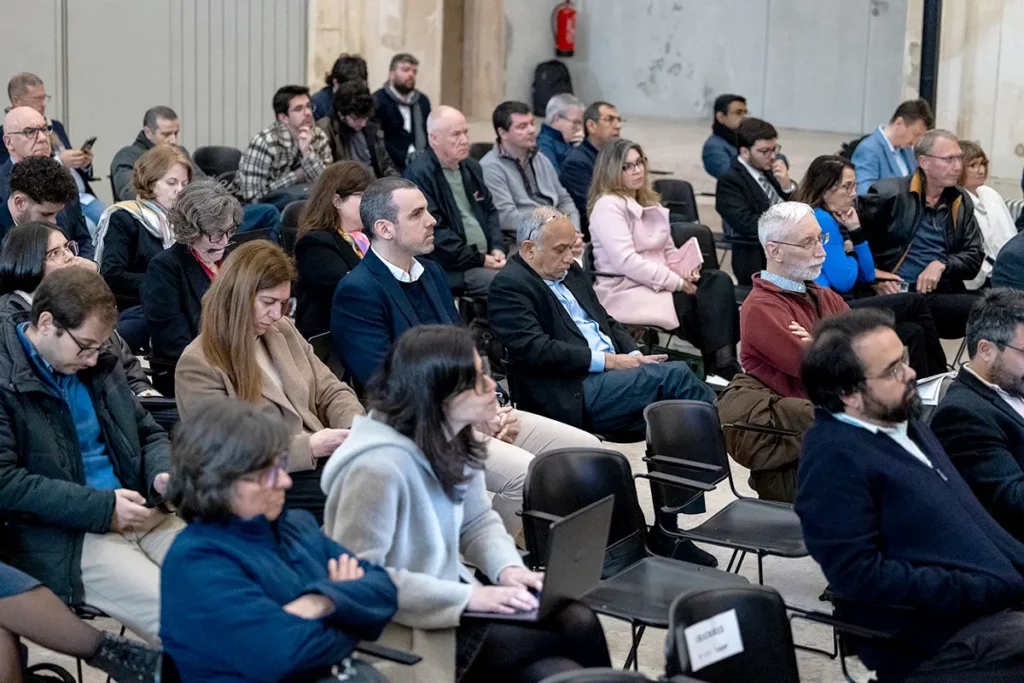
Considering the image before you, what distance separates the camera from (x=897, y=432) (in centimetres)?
320

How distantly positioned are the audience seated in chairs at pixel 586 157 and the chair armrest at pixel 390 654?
5.33 meters

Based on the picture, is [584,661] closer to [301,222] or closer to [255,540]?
[255,540]

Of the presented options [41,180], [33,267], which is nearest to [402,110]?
[41,180]

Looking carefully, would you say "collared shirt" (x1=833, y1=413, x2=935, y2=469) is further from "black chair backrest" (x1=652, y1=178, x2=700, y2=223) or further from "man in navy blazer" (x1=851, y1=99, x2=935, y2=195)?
"man in navy blazer" (x1=851, y1=99, x2=935, y2=195)

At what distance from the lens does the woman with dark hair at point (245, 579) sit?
248 centimetres

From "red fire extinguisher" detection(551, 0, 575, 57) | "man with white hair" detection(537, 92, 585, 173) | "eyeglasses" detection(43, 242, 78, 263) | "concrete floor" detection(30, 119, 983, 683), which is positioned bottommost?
"concrete floor" detection(30, 119, 983, 683)

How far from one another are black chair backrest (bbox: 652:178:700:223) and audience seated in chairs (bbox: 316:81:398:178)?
5.30 ft

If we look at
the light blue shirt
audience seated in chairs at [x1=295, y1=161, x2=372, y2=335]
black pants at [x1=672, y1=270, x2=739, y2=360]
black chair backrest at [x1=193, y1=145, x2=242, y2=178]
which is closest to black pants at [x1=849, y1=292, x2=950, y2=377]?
black pants at [x1=672, y1=270, x2=739, y2=360]

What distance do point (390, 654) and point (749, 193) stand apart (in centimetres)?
522

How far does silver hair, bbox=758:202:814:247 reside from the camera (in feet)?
16.2

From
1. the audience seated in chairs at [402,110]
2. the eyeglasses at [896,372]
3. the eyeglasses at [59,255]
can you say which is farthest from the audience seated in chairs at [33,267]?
the audience seated in chairs at [402,110]

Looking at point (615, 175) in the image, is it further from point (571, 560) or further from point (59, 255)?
→ point (571, 560)

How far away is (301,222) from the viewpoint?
5.58 m

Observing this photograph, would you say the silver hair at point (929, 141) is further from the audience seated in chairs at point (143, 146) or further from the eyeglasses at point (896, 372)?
the eyeglasses at point (896, 372)
